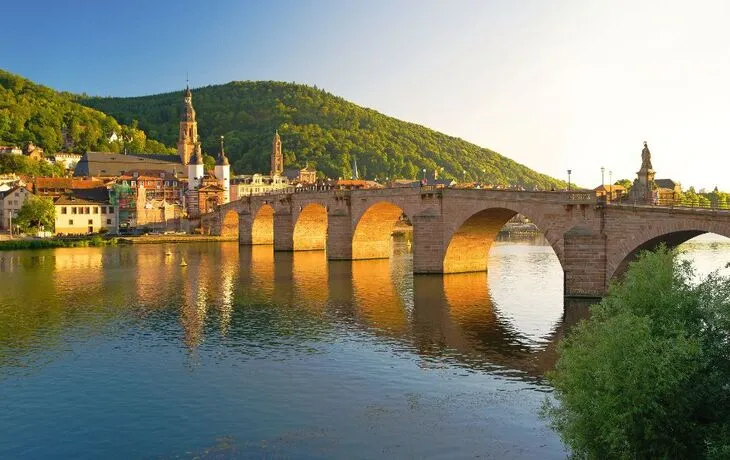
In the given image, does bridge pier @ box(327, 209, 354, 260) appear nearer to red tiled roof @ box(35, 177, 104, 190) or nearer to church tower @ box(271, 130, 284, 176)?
red tiled roof @ box(35, 177, 104, 190)

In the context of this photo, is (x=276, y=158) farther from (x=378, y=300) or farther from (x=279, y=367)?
(x=279, y=367)

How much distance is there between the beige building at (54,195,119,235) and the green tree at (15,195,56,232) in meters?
2.54

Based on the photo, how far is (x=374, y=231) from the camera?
7356 centimetres

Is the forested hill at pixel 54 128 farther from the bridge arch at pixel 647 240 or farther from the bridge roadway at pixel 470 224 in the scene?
the bridge arch at pixel 647 240

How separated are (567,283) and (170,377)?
23606 mm

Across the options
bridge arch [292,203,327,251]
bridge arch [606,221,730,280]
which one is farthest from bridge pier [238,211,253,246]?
bridge arch [606,221,730,280]

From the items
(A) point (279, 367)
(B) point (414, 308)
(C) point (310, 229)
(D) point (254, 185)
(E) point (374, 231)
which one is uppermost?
(D) point (254, 185)

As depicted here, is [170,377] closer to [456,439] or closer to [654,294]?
[456,439]

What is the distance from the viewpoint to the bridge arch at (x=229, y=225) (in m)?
115

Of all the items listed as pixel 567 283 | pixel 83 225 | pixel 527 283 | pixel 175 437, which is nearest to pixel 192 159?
pixel 83 225

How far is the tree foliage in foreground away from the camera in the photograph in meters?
15.9

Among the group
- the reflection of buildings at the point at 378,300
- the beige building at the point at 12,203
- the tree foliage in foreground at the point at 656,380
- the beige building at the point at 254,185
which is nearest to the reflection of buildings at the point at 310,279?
the reflection of buildings at the point at 378,300

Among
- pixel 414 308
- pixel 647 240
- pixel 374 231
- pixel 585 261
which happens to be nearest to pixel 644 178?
pixel 585 261

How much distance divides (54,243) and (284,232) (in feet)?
103
